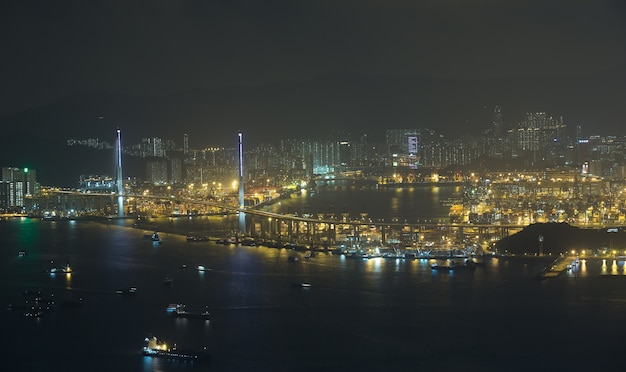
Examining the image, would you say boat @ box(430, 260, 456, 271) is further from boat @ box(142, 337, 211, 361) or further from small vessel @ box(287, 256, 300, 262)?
Result: boat @ box(142, 337, 211, 361)

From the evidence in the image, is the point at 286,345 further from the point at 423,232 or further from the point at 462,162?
the point at 462,162

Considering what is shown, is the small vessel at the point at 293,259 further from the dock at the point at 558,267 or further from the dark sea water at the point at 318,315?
the dock at the point at 558,267

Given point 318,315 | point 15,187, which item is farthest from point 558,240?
point 15,187

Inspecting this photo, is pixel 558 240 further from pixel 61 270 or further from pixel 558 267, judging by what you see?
pixel 61 270

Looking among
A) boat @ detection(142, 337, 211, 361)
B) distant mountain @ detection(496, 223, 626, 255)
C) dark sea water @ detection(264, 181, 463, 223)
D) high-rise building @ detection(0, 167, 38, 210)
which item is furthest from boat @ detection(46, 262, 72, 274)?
high-rise building @ detection(0, 167, 38, 210)

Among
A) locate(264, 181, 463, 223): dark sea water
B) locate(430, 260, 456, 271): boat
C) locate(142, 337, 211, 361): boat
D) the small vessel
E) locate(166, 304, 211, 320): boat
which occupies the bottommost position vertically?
locate(142, 337, 211, 361): boat

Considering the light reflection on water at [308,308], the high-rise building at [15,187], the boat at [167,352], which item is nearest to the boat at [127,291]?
the light reflection on water at [308,308]

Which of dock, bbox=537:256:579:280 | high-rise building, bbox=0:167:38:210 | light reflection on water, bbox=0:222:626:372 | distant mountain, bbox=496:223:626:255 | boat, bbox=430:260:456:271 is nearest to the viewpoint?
light reflection on water, bbox=0:222:626:372
